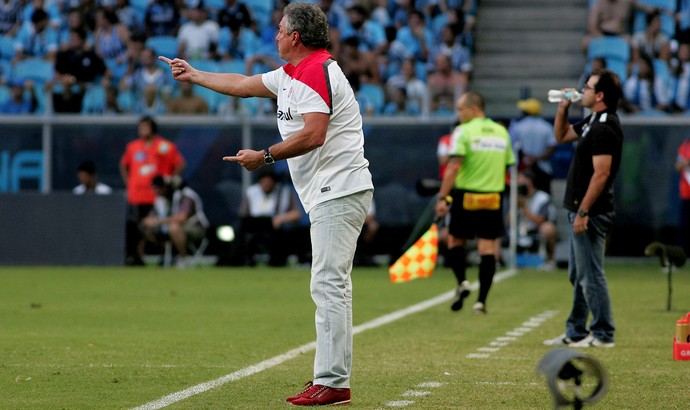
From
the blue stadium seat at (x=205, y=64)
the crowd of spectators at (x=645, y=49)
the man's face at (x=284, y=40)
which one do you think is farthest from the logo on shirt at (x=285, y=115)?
the blue stadium seat at (x=205, y=64)

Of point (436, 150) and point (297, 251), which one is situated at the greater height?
point (436, 150)

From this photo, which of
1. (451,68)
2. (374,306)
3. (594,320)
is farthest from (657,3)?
(594,320)

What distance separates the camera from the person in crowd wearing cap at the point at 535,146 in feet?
69.2

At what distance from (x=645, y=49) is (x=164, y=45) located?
9122 millimetres

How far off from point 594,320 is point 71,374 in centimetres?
392

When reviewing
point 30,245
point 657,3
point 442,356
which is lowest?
point 30,245

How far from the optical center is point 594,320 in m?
10.1

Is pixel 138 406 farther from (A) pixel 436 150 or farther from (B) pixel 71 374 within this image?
(A) pixel 436 150

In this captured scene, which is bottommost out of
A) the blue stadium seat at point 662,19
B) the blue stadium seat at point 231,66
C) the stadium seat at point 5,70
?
the stadium seat at point 5,70

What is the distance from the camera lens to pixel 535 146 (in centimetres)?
2116

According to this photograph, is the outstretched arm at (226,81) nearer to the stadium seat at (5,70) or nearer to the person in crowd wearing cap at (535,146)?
the person in crowd wearing cap at (535,146)

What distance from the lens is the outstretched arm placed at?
765 cm

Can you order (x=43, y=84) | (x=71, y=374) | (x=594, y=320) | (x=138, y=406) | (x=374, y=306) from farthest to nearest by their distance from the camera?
(x=43, y=84), (x=374, y=306), (x=594, y=320), (x=71, y=374), (x=138, y=406)

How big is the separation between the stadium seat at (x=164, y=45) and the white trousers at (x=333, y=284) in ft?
65.0
